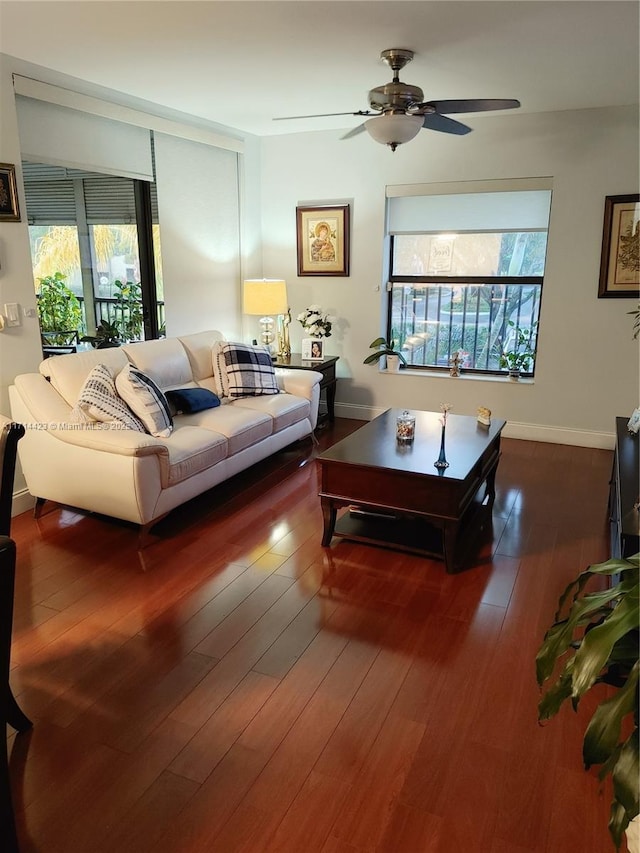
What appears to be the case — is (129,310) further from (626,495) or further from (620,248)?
(620,248)

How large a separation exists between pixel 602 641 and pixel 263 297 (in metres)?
4.51

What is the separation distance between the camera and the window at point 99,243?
3.73 m

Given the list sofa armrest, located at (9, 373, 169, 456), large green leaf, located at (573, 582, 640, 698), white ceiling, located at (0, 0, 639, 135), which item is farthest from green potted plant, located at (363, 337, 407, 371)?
large green leaf, located at (573, 582, 640, 698)

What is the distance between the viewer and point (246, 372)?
4520 millimetres

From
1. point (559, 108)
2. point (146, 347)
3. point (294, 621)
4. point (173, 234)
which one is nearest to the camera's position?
point (294, 621)

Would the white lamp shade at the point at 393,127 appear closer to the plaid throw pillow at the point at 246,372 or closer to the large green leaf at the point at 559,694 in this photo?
the plaid throw pillow at the point at 246,372

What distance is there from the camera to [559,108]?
4.41 metres

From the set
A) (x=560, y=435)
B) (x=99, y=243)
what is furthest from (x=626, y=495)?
(x=99, y=243)

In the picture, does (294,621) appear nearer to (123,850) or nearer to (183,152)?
(123,850)

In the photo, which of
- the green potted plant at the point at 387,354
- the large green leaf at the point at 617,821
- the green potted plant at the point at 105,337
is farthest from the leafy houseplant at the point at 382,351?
the large green leaf at the point at 617,821

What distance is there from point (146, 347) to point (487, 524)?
2.50 m

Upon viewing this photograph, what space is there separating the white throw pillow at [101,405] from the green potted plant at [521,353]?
3.22m

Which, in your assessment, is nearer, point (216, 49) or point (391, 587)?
point (391, 587)

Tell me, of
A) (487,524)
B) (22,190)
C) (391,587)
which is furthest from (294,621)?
(22,190)
